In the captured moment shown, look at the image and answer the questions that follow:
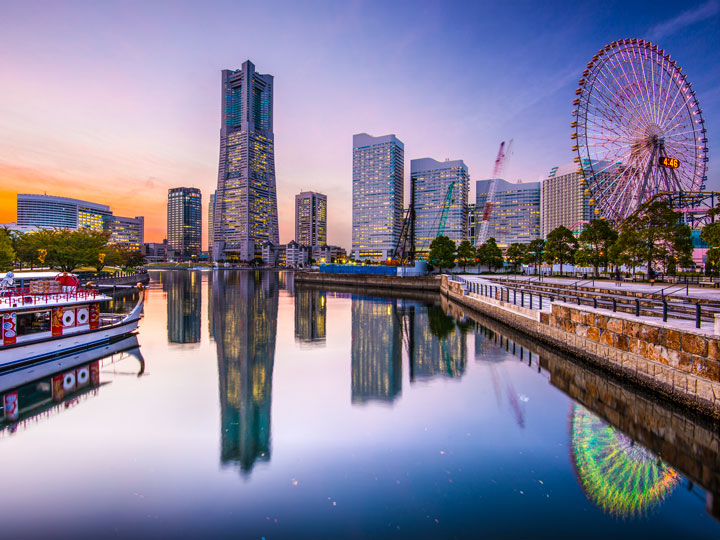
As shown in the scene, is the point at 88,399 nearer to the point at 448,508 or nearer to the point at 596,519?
the point at 448,508

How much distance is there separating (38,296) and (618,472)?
106 ft

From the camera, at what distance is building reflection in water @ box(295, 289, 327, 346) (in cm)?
3115

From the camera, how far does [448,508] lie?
29.8ft

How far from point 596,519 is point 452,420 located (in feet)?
Answer: 20.0

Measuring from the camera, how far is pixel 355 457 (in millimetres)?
11648

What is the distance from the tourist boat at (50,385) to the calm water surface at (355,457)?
36 cm

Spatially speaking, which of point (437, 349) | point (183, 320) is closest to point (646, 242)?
point (437, 349)

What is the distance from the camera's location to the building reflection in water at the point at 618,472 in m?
9.55

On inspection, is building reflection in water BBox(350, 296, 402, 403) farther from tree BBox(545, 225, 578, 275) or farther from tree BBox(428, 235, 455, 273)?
tree BBox(428, 235, 455, 273)

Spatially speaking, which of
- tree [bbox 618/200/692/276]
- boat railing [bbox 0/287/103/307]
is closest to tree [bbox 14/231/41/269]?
boat railing [bbox 0/287/103/307]

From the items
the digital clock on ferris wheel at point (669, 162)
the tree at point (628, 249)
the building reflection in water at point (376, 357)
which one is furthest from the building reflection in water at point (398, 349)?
the digital clock on ferris wheel at point (669, 162)

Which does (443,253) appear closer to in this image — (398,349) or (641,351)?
(398,349)

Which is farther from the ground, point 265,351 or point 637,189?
point 637,189

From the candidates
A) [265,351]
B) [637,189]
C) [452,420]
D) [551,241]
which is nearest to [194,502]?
[452,420]
